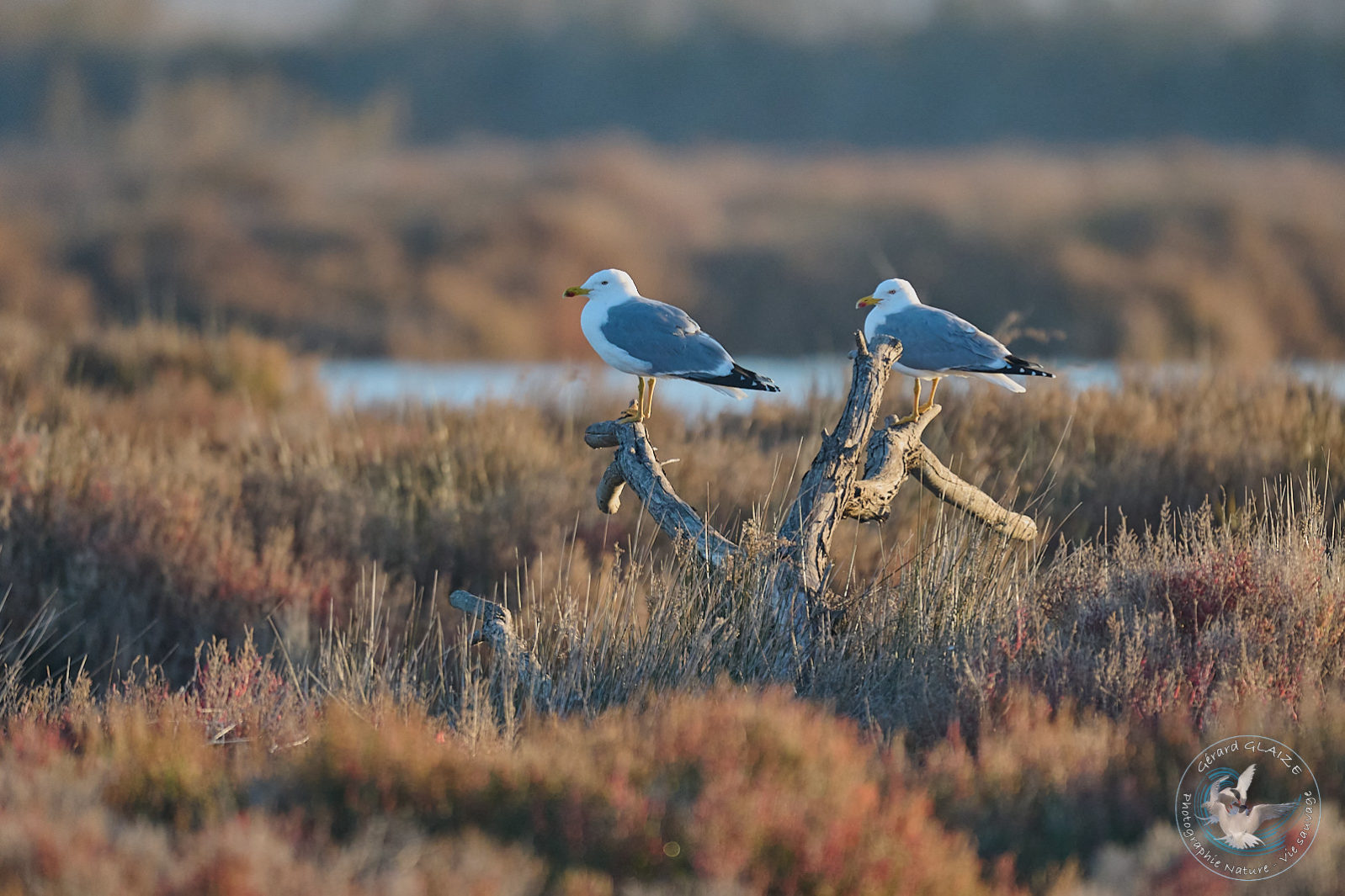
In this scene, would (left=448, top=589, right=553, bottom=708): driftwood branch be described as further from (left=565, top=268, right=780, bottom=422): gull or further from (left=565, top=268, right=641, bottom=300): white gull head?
(left=565, top=268, right=641, bottom=300): white gull head

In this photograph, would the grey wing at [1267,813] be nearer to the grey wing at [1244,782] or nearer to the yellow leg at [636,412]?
the grey wing at [1244,782]

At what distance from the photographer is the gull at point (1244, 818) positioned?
2770 millimetres

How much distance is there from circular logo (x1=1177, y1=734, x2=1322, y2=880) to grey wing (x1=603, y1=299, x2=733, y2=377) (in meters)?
1.66

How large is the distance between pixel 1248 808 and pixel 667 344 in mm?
1915

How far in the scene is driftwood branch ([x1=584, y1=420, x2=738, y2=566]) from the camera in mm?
4102

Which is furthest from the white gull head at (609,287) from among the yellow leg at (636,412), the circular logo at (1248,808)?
the circular logo at (1248,808)

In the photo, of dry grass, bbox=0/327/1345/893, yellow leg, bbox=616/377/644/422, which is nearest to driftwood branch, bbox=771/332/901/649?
dry grass, bbox=0/327/1345/893

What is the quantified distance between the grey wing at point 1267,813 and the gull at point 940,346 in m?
1.41

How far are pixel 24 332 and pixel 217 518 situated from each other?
5.84 metres

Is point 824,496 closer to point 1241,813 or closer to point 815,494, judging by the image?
point 815,494

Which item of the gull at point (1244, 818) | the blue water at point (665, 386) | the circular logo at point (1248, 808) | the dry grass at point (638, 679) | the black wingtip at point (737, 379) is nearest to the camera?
the dry grass at point (638, 679)

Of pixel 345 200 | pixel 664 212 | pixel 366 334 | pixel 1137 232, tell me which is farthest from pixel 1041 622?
pixel 345 200

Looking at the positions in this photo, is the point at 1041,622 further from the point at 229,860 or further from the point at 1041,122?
the point at 1041,122

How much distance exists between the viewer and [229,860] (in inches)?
85.1
